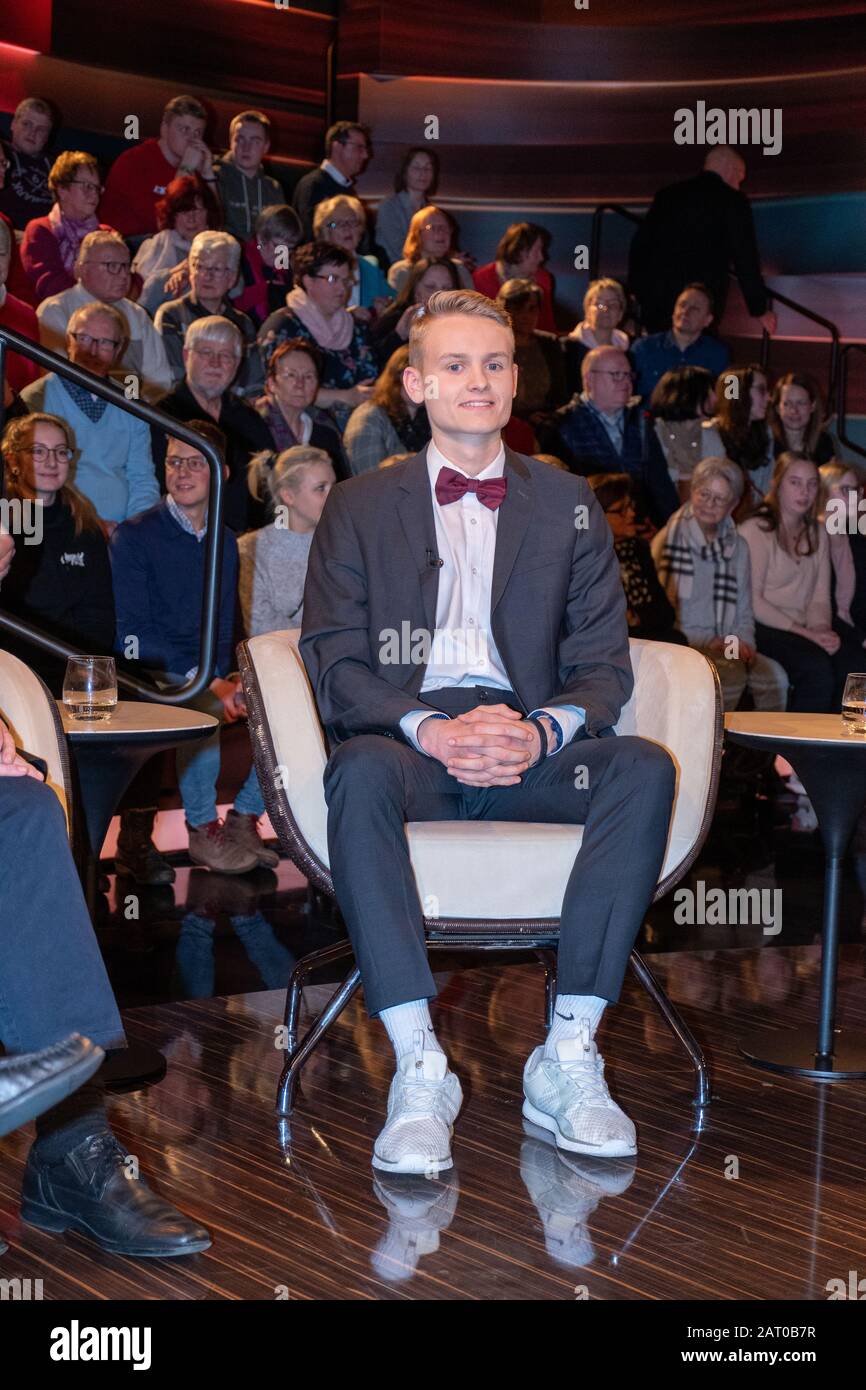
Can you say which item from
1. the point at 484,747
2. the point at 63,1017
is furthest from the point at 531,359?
the point at 63,1017

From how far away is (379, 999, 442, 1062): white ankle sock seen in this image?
2.54m

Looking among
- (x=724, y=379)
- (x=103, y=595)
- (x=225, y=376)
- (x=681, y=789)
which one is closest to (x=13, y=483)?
(x=103, y=595)

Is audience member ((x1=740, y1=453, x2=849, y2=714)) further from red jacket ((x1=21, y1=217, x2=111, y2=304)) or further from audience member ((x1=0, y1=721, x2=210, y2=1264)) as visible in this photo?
audience member ((x1=0, y1=721, x2=210, y2=1264))

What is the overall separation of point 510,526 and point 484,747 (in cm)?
48

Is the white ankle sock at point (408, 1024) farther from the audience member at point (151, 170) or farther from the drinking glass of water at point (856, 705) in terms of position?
the audience member at point (151, 170)

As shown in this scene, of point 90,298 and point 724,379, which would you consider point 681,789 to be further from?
point 724,379

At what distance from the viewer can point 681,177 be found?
9.42m

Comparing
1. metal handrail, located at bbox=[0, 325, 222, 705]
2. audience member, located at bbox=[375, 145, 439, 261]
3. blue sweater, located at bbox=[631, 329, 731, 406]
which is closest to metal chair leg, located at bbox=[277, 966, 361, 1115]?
metal handrail, located at bbox=[0, 325, 222, 705]

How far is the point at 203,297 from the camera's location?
585 cm

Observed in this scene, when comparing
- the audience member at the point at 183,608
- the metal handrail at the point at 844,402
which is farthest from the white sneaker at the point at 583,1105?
the metal handrail at the point at 844,402

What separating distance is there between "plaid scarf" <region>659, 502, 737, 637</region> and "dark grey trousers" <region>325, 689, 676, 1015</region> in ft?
10.4

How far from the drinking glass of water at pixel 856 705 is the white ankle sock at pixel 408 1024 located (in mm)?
984

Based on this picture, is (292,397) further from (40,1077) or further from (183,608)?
(40,1077)

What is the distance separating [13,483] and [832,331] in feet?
18.6
